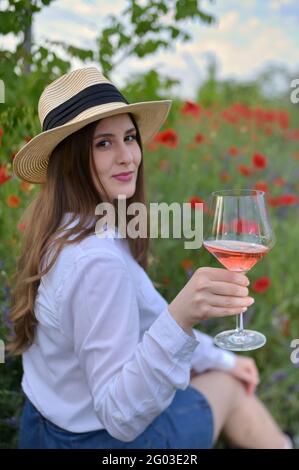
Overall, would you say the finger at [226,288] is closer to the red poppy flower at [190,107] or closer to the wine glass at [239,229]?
the wine glass at [239,229]

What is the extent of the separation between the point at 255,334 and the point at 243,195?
306 mm

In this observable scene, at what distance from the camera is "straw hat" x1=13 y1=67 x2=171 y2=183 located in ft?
4.33

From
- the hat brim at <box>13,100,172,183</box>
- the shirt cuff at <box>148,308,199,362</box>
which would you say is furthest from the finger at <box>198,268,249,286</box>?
the hat brim at <box>13,100,172,183</box>

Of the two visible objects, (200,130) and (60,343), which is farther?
(200,130)

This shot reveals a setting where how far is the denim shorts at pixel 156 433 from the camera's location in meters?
1.40

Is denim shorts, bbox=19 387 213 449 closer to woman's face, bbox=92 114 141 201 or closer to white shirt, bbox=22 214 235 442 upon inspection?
white shirt, bbox=22 214 235 442

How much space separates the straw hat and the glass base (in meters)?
0.55

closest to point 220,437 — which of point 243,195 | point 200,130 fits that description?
point 243,195

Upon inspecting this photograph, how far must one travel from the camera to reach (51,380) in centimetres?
143

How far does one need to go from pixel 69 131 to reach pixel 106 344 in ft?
1.59

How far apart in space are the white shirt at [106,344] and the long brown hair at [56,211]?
1.6 inches

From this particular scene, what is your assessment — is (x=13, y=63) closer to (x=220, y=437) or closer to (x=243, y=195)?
(x=243, y=195)

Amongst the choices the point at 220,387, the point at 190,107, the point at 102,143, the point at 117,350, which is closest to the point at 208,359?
the point at 220,387

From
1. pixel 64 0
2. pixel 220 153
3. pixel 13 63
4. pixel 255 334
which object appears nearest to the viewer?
pixel 255 334
